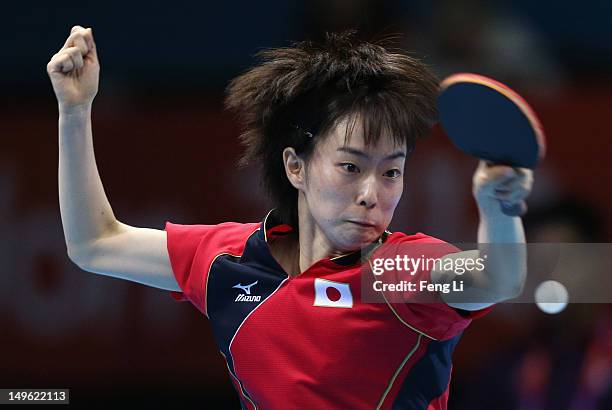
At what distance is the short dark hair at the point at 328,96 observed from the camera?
3.24m

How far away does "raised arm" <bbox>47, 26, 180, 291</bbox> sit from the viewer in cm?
346

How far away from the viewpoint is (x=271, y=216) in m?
3.61

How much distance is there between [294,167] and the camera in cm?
346

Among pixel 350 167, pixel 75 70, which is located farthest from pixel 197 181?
pixel 350 167

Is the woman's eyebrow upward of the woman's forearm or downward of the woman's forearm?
upward

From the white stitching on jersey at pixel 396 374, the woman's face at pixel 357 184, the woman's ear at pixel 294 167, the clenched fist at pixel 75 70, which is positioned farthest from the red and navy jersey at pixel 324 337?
the clenched fist at pixel 75 70

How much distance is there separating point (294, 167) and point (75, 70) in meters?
0.76

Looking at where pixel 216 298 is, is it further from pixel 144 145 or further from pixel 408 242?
pixel 144 145

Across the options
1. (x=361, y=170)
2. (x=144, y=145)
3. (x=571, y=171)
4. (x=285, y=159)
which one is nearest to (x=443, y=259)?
(x=361, y=170)

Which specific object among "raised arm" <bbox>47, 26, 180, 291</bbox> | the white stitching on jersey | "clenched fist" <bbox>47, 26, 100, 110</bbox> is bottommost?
the white stitching on jersey

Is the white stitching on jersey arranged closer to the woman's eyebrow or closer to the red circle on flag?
the red circle on flag

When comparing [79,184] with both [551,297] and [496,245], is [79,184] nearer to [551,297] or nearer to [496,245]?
[496,245]

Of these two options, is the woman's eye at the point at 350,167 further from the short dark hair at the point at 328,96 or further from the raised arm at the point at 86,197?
the raised arm at the point at 86,197

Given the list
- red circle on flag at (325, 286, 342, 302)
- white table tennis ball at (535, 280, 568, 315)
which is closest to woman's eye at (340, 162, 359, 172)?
red circle on flag at (325, 286, 342, 302)
